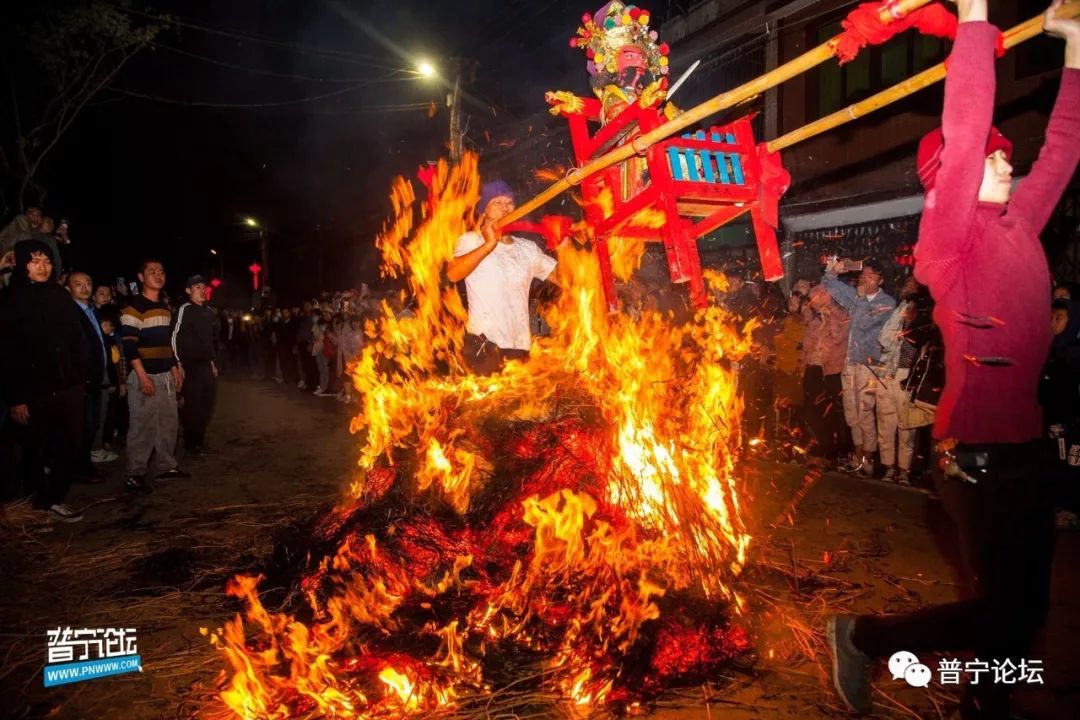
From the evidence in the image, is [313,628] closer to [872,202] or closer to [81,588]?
[81,588]

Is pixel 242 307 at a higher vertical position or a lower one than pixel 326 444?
higher

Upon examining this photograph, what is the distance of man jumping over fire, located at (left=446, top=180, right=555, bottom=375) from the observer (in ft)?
14.8

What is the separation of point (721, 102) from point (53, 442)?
20.4 ft

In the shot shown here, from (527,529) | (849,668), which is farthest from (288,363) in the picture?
(849,668)

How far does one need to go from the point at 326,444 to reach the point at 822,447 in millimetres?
7120

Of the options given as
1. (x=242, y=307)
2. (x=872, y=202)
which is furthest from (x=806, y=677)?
(x=242, y=307)

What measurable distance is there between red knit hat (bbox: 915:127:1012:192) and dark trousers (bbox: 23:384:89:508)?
666 centimetres

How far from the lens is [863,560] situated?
4.48 m

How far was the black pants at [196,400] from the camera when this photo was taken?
768 centimetres

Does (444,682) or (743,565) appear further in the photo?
(743,565)

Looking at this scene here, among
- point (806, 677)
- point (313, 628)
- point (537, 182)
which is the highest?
point (537, 182)

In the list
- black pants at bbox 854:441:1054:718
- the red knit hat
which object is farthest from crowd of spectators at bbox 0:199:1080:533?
the red knit hat

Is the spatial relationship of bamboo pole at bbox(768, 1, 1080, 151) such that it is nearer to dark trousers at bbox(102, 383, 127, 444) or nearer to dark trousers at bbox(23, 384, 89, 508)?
dark trousers at bbox(23, 384, 89, 508)

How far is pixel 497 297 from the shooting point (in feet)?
14.8
